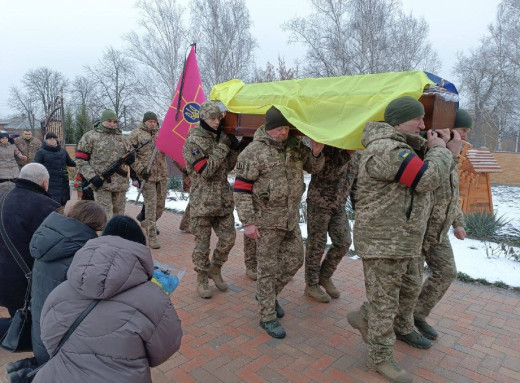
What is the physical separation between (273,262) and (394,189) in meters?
1.34

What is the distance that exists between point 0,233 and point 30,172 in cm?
53

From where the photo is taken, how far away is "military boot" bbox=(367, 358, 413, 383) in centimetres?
277

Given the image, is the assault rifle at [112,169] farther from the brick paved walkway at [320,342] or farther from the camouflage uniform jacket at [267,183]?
the camouflage uniform jacket at [267,183]

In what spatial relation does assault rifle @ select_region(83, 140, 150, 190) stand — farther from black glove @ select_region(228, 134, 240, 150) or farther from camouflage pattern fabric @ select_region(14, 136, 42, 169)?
camouflage pattern fabric @ select_region(14, 136, 42, 169)

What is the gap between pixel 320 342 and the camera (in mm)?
3354

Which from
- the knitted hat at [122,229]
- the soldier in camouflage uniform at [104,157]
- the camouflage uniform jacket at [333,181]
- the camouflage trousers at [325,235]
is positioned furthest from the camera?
the soldier in camouflage uniform at [104,157]

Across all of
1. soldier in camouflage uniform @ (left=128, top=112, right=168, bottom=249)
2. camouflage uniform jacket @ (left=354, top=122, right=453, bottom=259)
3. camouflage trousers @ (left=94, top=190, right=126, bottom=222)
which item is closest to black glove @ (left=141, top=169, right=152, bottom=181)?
soldier in camouflage uniform @ (left=128, top=112, right=168, bottom=249)

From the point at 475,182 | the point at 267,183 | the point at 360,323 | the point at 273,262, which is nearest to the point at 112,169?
the point at 267,183

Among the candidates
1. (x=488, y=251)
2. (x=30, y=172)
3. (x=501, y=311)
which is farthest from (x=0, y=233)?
(x=488, y=251)

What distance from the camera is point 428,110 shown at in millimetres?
2818

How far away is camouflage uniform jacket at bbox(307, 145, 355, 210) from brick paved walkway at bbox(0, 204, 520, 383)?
1.12 meters

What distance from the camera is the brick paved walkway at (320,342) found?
9.55 ft

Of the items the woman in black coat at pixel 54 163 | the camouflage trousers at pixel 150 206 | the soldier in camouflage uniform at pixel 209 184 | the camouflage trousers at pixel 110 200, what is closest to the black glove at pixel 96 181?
the camouflage trousers at pixel 110 200

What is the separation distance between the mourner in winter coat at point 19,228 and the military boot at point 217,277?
1969mm
